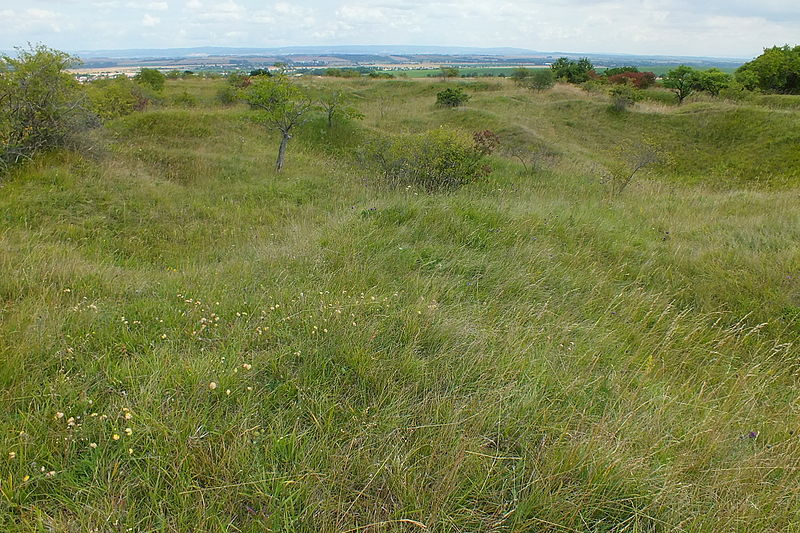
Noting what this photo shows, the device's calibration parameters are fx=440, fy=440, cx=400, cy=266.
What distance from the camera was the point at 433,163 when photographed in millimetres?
9414

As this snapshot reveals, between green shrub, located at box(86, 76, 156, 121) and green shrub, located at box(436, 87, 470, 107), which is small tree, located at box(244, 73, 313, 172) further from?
green shrub, located at box(436, 87, 470, 107)

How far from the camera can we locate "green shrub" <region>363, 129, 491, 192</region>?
30.8 feet

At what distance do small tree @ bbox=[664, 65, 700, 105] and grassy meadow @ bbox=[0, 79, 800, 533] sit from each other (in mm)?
23543

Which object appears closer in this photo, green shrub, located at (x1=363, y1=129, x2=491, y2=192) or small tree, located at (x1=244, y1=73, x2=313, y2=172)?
green shrub, located at (x1=363, y1=129, x2=491, y2=192)

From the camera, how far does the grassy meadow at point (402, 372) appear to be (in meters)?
1.78

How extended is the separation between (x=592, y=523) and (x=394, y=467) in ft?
2.70

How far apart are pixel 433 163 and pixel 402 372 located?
24.4 feet

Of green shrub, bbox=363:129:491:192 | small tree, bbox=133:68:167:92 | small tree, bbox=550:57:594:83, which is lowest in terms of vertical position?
green shrub, bbox=363:129:491:192

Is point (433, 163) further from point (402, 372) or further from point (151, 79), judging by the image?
point (151, 79)

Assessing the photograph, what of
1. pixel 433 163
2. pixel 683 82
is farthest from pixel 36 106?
pixel 683 82

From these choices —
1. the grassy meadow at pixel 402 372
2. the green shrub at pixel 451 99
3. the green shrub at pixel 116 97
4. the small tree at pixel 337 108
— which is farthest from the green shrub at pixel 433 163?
the green shrub at pixel 451 99

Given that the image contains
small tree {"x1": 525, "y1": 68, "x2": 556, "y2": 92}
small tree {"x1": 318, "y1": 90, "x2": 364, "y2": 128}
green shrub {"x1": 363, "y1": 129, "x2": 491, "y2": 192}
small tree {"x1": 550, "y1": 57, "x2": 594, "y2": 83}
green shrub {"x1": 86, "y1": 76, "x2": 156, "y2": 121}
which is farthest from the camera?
small tree {"x1": 550, "y1": 57, "x2": 594, "y2": 83}

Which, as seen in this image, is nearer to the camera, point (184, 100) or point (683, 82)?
point (184, 100)

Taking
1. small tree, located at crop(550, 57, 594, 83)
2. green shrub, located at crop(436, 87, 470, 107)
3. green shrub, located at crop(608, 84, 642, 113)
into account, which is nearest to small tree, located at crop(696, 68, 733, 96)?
green shrub, located at crop(608, 84, 642, 113)
